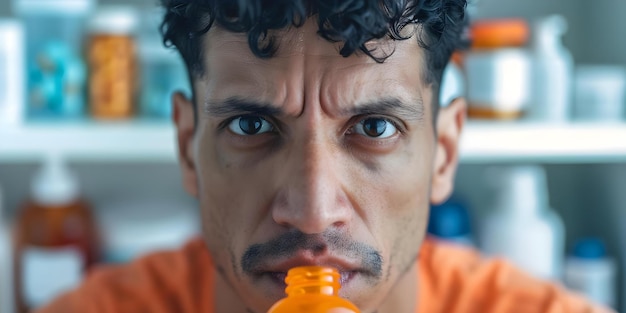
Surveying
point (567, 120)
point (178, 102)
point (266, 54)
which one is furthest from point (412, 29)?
point (567, 120)

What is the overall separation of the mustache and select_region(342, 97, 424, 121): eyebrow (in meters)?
0.10

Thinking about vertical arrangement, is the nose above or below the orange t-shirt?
above

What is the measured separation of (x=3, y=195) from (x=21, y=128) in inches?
10.6

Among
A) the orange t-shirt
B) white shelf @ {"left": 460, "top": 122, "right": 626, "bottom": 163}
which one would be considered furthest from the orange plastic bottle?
white shelf @ {"left": 460, "top": 122, "right": 626, "bottom": 163}

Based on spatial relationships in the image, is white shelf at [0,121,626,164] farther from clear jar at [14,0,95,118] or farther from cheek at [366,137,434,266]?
cheek at [366,137,434,266]

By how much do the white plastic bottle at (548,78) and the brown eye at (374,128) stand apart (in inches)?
16.9

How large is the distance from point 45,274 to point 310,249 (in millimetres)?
524

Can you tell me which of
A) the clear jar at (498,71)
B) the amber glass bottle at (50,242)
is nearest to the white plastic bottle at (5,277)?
the amber glass bottle at (50,242)

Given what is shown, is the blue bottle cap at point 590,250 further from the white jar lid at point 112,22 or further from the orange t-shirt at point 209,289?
the white jar lid at point 112,22

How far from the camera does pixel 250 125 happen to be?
0.69 metres

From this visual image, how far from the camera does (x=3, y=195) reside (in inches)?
46.2

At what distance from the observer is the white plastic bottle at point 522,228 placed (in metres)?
1.10

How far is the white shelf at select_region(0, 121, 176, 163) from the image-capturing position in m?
0.94

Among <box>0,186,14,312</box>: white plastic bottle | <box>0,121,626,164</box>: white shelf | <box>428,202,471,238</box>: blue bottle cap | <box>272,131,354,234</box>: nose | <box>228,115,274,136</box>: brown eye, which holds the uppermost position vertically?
<box>228,115,274,136</box>: brown eye
